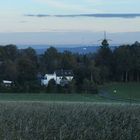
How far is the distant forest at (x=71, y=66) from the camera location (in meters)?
31.1

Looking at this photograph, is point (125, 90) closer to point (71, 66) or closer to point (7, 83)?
point (71, 66)

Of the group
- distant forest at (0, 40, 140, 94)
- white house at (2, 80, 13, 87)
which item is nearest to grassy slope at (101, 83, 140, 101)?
distant forest at (0, 40, 140, 94)

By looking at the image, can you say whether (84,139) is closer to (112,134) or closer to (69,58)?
(112,134)

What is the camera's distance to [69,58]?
1390 inches

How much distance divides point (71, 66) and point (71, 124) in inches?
1090

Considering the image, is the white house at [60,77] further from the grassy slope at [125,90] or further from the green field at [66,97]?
the grassy slope at [125,90]

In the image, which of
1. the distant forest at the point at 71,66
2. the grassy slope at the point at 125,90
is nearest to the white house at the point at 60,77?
the distant forest at the point at 71,66

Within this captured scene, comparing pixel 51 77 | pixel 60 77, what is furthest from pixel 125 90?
pixel 51 77

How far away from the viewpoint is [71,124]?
20.2 ft

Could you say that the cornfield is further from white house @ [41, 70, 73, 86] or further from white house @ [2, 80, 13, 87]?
white house @ [41, 70, 73, 86]

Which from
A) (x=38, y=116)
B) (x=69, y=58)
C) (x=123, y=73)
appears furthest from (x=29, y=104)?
(x=123, y=73)

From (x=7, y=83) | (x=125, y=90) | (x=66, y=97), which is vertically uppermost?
(x=7, y=83)

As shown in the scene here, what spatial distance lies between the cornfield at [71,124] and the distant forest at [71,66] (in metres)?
20.2

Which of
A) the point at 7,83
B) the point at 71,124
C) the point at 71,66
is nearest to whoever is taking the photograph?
the point at 71,124
